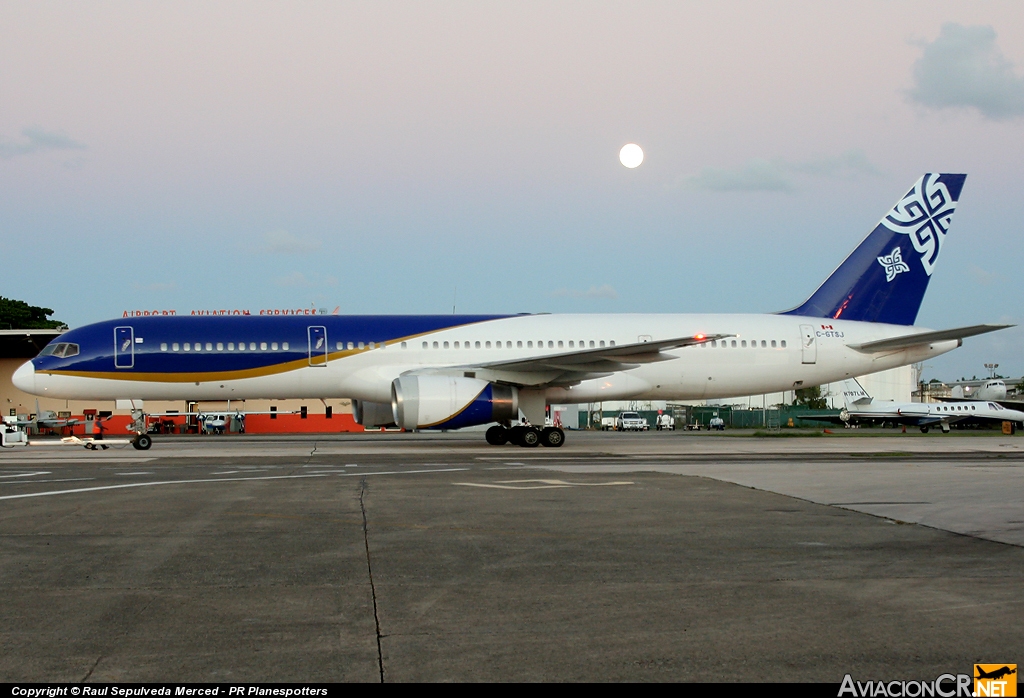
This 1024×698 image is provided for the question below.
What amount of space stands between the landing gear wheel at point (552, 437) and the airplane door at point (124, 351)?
463 inches

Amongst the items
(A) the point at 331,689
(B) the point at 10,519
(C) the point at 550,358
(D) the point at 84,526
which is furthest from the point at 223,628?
(C) the point at 550,358

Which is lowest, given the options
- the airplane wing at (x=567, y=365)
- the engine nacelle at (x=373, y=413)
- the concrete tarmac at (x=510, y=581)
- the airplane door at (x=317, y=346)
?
the concrete tarmac at (x=510, y=581)

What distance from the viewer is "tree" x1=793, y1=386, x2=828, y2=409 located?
96.1 meters

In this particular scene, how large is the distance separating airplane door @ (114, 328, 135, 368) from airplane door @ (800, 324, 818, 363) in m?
20.2

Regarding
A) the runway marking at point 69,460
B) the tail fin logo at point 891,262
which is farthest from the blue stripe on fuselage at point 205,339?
the tail fin logo at point 891,262

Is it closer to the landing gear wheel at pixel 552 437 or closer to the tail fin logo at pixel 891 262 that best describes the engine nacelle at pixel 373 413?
the landing gear wheel at pixel 552 437

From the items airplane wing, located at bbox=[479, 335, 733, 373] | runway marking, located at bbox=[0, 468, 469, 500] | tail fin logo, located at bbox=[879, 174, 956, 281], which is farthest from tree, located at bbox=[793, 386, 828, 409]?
runway marking, located at bbox=[0, 468, 469, 500]

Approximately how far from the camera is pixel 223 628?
5.22 m

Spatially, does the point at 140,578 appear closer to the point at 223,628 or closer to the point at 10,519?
the point at 223,628

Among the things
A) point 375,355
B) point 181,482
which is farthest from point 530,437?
point 181,482

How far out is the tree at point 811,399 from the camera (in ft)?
315

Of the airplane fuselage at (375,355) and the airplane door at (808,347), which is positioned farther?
the airplane door at (808,347)

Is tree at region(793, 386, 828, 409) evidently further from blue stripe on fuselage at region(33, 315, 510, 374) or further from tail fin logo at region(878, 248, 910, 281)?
blue stripe on fuselage at region(33, 315, 510, 374)

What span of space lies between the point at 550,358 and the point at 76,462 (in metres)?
11.4
